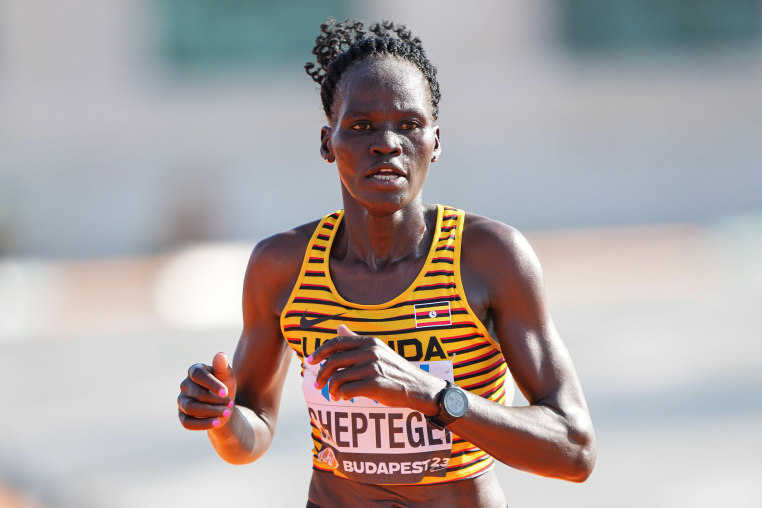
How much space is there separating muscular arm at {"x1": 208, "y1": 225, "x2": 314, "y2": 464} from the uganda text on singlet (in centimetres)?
17

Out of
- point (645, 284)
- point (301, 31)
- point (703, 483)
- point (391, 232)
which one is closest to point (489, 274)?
point (391, 232)

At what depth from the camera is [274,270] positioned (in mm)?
2721

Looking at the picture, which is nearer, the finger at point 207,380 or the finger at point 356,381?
the finger at point 356,381

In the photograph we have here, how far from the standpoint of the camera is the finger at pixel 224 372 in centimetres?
236

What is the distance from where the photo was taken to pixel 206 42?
54.0ft

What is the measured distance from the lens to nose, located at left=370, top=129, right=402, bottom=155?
2.44m

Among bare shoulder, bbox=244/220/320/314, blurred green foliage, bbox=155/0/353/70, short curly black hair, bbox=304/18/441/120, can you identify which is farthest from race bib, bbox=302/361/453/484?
blurred green foliage, bbox=155/0/353/70

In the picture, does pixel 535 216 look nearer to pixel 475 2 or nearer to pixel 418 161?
pixel 475 2

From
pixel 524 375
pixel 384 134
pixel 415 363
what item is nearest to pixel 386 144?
pixel 384 134

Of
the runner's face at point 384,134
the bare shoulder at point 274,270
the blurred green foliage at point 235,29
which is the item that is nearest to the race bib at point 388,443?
the bare shoulder at point 274,270

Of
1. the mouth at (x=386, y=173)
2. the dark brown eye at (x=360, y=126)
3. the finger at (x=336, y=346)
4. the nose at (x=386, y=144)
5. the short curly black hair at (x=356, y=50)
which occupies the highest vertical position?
the short curly black hair at (x=356, y=50)

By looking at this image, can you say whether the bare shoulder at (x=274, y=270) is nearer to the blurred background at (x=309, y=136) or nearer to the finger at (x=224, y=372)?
the finger at (x=224, y=372)

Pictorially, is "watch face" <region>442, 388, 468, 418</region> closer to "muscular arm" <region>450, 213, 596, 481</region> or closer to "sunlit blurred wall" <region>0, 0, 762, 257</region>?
"muscular arm" <region>450, 213, 596, 481</region>

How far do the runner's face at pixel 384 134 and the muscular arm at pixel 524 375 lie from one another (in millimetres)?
232
